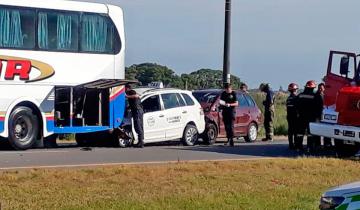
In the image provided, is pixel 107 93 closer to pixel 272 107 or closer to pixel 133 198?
pixel 272 107

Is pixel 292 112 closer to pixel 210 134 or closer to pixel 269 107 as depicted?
pixel 210 134

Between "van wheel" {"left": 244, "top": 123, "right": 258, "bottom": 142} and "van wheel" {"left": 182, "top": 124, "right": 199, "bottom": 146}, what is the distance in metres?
2.86

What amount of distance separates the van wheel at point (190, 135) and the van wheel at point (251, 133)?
286cm

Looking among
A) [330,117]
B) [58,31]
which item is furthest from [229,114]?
[58,31]

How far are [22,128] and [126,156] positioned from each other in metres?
3.65

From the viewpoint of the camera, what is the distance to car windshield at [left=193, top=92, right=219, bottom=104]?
25.9 metres

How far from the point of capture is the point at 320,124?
19.8 metres

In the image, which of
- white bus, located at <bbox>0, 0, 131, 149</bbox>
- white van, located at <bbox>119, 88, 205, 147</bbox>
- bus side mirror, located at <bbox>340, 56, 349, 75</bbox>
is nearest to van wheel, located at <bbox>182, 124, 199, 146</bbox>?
white van, located at <bbox>119, 88, 205, 147</bbox>

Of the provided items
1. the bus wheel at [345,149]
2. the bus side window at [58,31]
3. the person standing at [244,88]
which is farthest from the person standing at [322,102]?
the bus side window at [58,31]

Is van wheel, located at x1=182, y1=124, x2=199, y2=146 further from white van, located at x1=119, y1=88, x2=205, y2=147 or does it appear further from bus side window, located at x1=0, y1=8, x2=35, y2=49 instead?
bus side window, located at x1=0, y1=8, x2=35, y2=49

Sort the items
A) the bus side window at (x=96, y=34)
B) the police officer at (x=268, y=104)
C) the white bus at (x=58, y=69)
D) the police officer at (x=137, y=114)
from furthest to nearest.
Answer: the police officer at (x=268, y=104)
the bus side window at (x=96, y=34)
the police officer at (x=137, y=114)
the white bus at (x=58, y=69)

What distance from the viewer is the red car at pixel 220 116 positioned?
82.7ft

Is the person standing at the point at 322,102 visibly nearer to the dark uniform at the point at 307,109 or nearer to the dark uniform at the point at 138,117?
the dark uniform at the point at 307,109

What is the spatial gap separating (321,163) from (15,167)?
5.77m
